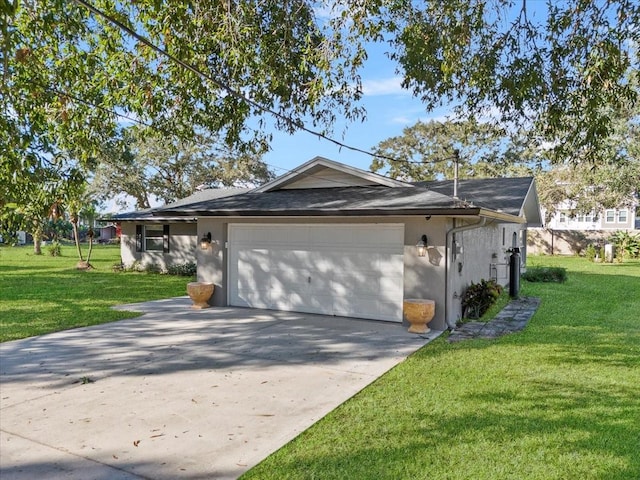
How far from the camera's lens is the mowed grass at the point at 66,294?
8.58 metres

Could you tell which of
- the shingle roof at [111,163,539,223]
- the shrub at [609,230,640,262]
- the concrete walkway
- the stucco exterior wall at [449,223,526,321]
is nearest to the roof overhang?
the shingle roof at [111,163,539,223]

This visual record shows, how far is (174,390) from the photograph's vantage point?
16.4ft

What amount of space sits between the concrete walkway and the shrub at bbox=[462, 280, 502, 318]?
0.34 m

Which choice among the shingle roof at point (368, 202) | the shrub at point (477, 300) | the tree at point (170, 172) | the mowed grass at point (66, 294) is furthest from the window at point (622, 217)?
the mowed grass at point (66, 294)

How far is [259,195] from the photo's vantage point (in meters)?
11.3

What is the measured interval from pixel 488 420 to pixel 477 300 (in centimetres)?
555

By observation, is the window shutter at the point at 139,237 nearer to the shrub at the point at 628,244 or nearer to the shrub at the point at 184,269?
the shrub at the point at 184,269

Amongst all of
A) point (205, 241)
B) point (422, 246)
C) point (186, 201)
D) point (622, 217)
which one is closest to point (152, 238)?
point (186, 201)

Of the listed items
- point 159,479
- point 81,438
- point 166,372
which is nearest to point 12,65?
point 166,372

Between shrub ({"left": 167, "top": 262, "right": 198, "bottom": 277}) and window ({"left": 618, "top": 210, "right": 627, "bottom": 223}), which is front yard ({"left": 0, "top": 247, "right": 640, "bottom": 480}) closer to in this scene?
shrub ({"left": 167, "top": 262, "right": 198, "bottom": 277})

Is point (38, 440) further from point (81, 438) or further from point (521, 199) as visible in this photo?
point (521, 199)

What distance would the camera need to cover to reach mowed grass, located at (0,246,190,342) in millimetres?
8578

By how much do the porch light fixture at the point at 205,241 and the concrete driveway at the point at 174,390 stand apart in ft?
7.67

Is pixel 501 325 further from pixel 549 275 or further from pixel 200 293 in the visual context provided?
pixel 549 275
